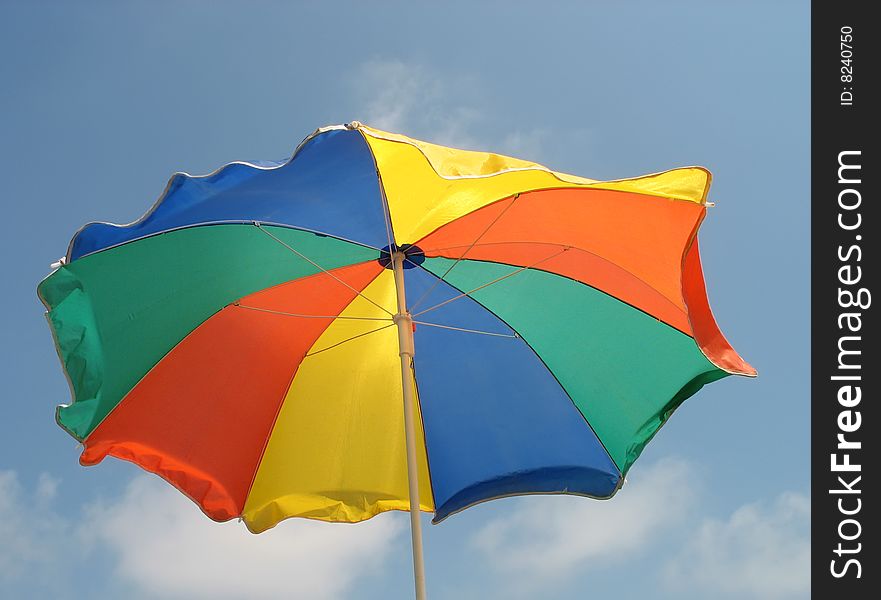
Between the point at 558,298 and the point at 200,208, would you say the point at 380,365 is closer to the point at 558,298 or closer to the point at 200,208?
the point at 558,298

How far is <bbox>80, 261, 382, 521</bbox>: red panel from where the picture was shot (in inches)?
163

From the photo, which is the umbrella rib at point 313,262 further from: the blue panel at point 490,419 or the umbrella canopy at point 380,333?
the blue panel at point 490,419

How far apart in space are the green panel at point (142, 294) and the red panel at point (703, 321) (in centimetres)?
152

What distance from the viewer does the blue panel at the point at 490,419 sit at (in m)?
4.46

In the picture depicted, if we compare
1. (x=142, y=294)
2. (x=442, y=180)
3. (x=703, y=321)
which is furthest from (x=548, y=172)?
(x=142, y=294)

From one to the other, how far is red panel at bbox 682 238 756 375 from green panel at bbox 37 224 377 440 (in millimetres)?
1524

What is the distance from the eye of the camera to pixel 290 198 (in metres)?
3.62

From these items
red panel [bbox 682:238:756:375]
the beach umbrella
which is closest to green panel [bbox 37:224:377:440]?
the beach umbrella

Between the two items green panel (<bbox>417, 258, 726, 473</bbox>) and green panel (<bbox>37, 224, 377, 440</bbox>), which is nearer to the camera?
green panel (<bbox>37, 224, 377, 440</bbox>)

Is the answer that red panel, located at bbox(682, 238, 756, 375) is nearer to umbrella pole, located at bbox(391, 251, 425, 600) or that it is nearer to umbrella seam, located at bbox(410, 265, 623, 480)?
umbrella seam, located at bbox(410, 265, 623, 480)

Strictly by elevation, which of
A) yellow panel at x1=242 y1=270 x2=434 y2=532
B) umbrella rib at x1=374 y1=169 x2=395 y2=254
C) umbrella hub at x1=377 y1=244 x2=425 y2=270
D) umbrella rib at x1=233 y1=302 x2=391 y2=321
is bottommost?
yellow panel at x1=242 y1=270 x2=434 y2=532

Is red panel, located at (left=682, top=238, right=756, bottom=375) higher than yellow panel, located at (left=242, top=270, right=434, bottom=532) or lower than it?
higher

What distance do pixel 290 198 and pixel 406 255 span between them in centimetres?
86
